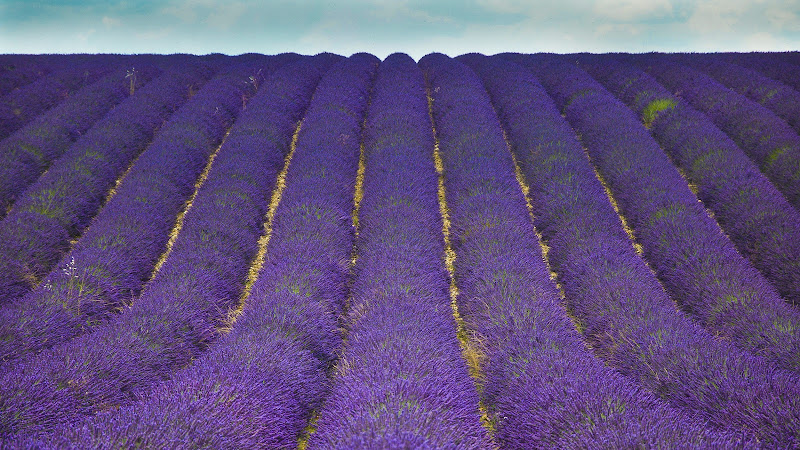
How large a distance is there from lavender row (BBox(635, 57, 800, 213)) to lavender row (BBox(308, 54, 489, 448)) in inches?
136

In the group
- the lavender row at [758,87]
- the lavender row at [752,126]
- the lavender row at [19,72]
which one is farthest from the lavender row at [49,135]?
the lavender row at [758,87]

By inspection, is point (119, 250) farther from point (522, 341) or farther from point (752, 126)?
point (752, 126)

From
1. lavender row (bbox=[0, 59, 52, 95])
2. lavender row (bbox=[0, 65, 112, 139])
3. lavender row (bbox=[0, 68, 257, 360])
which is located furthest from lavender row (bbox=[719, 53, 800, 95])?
lavender row (bbox=[0, 59, 52, 95])

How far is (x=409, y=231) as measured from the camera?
5.51m

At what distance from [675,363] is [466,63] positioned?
12.0 m

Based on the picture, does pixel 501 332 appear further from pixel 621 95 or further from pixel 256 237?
pixel 621 95

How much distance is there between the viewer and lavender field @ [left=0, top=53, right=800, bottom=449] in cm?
305

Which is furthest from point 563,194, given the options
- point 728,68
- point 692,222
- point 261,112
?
point 728,68

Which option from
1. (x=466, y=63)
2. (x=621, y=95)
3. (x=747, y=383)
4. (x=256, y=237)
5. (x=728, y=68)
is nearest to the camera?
(x=747, y=383)

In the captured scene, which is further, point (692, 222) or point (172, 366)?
point (692, 222)

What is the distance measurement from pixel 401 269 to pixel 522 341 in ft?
4.46

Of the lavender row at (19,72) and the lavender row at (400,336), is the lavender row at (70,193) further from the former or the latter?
the lavender row at (19,72)

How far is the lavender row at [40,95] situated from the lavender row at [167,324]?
169 inches

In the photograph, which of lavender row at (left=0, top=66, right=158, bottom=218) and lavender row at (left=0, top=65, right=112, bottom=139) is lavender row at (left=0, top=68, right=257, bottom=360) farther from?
lavender row at (left=0, top=65, right=112, bottom=139)
